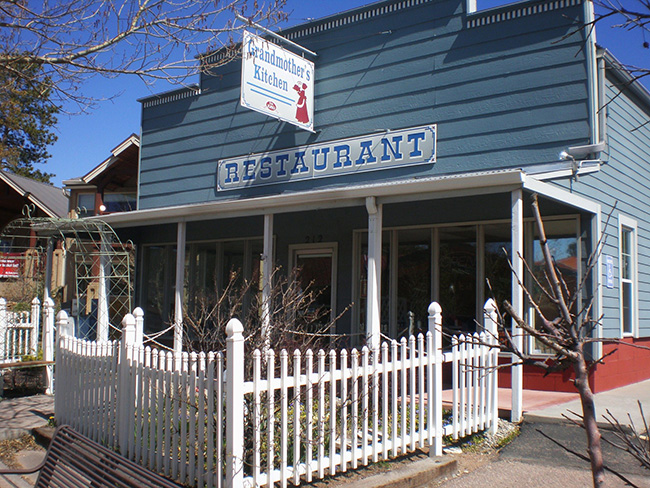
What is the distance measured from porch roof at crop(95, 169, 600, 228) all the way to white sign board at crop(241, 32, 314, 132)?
1704 millimetres

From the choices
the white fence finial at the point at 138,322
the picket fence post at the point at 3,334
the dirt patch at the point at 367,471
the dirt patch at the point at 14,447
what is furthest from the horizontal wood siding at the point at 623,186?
the picket fence post at the point at 3,334

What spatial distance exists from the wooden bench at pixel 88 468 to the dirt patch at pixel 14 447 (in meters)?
2.31

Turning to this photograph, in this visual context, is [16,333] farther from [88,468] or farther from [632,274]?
[632,274]

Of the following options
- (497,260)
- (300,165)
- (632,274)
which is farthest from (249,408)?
(632,274)

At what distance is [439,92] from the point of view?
1016 centimetres

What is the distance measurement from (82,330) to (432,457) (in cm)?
922

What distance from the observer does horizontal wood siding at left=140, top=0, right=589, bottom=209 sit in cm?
912

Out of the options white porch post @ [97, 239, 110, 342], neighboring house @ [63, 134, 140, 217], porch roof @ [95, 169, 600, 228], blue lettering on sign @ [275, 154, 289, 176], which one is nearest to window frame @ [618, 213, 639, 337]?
porch roof @ [95, 169, 600, 228]

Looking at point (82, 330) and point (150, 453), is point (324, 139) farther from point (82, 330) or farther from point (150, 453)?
point (150, 453)

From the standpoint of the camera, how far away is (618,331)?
32.5 ft

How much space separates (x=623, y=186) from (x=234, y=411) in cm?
869

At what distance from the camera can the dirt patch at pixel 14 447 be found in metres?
6.41

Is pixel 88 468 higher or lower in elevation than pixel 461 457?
higher

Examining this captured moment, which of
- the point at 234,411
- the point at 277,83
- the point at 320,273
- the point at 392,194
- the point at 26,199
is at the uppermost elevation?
the point at 277,83
